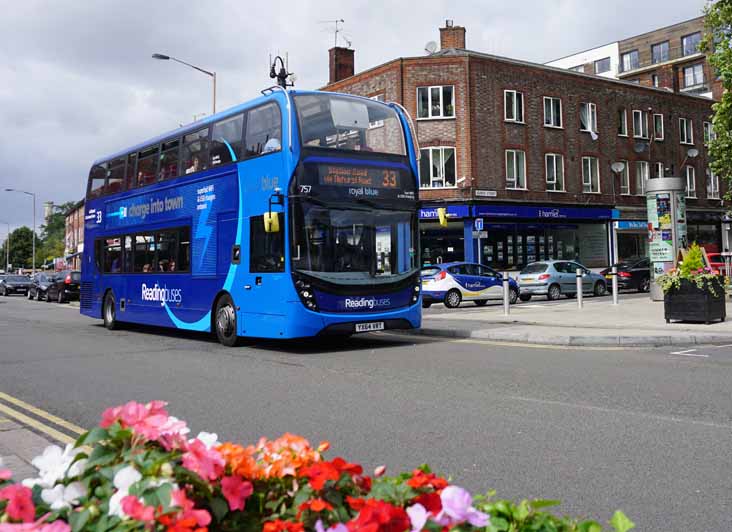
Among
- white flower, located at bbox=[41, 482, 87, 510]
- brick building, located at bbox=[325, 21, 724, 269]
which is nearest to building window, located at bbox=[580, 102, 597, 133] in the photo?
brick building, located at bbox=[325, 21, 724, 269]

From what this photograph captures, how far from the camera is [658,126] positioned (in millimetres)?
42875

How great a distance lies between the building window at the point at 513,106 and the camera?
35.5 meters

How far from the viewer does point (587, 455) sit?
5059 mm

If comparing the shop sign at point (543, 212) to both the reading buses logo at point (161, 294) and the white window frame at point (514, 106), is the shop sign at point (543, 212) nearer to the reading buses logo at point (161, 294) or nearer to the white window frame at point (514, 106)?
the white window frame at point (514, 106)

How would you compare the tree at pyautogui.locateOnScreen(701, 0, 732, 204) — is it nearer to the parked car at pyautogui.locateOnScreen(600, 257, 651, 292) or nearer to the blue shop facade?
the parked car at pyautogui.locateOnScreen(600, 257, 651, 292)

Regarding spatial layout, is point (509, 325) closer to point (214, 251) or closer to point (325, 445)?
point (214, 251)

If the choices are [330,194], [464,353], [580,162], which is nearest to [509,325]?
[464,353]

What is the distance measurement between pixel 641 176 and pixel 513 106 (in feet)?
35.9

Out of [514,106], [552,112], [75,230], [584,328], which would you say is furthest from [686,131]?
[75,230]

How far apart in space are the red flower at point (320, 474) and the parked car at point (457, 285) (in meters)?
22.3

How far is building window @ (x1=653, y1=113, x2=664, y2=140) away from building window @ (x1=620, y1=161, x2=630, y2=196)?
3.69m

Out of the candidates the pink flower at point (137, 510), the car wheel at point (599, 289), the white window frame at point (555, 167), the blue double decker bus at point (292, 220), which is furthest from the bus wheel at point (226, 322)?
the white window frame at point (555, 167)

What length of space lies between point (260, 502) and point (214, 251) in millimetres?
11722

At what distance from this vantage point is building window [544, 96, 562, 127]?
3712 cm
